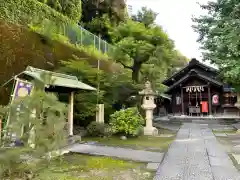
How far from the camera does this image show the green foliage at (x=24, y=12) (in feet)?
26.5

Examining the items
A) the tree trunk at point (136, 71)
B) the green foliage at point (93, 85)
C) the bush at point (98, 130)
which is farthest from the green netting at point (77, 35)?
the bush at point (98, 130)

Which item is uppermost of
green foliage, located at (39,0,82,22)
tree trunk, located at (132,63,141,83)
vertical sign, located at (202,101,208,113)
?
green foliage, located at (39,0,82,22)

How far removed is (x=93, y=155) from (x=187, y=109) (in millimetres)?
19026

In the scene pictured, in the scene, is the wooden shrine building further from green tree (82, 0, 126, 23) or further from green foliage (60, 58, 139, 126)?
green foliage (60, 58, 139, 126)

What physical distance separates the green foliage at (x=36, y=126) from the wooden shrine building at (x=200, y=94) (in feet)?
69.8

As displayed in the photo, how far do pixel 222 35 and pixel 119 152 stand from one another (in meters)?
10.1

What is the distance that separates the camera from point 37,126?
3320 millimetres

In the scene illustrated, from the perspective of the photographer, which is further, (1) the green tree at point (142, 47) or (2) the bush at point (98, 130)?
(1) the green tree at point (142, 47)

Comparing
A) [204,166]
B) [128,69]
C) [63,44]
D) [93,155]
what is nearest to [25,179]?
[93,155]

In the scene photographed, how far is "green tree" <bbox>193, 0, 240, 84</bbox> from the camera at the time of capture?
13.0 meters

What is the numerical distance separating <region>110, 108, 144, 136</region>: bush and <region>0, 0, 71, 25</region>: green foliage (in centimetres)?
538

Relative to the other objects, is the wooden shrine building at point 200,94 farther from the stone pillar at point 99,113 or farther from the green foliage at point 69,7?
the stone pillar at point 99,113

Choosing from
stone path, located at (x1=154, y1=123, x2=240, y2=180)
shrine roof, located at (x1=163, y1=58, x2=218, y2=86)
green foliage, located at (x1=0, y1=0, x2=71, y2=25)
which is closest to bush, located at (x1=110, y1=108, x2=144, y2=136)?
stone path, located at (x1=154, y1=123, x2=240, y2=180)

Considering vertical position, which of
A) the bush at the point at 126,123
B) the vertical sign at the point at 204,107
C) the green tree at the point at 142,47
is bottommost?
the bush at the point at 126,123
